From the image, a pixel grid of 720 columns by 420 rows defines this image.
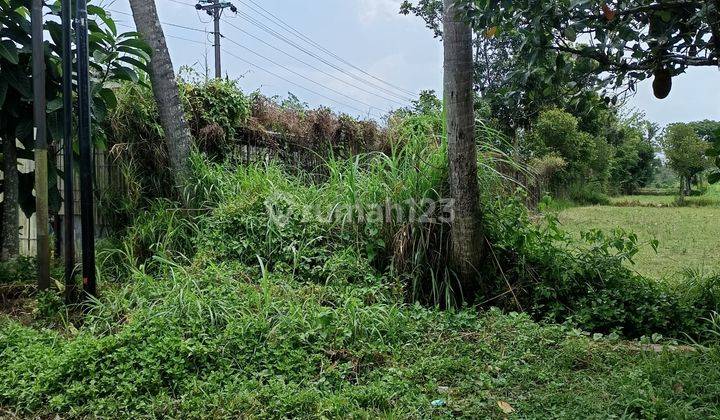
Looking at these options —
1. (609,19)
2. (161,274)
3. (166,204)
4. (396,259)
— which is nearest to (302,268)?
(396,259)

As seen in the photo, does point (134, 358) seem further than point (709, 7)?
Yes

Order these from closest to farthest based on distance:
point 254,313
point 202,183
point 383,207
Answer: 1. point 254,313
2. point 383,207
3. point 202,183

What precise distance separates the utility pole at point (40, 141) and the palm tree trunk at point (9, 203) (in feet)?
2.27

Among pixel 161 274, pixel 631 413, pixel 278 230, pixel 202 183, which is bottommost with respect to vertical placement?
pixel 631 413

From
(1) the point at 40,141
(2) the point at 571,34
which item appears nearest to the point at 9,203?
(1) the point at 40,141

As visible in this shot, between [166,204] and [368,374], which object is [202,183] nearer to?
[166,204]

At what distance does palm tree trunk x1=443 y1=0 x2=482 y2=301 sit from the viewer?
367 cm

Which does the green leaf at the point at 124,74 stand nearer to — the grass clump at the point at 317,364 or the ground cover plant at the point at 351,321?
the ground cover plant at the point at 351,321

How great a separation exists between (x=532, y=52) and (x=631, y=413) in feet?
5.18

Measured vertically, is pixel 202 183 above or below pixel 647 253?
above

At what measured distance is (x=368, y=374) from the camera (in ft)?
8.41

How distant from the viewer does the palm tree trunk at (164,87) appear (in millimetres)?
4602

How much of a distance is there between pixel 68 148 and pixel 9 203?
1083 mm

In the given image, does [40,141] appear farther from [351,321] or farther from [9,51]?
[351,321]
